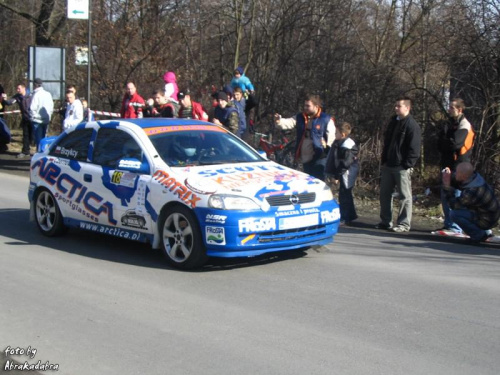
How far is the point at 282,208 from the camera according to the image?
7832mm

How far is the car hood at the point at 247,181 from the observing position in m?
7.76

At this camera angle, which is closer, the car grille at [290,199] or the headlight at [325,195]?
the car grille at [290,199]

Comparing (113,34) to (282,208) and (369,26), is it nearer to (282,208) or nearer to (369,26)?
(369,26)

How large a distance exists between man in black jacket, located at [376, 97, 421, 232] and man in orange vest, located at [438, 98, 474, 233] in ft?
1.33

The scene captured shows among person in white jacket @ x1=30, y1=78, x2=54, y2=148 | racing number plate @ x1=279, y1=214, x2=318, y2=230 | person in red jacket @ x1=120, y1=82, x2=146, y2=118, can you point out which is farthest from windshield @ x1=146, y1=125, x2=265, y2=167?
person in white jacket @ x1=30, y1=78, x2=54, y2=148

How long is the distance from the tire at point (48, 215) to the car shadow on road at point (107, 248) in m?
0.12

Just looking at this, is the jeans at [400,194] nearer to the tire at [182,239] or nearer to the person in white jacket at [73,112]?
the tire at [182,239]

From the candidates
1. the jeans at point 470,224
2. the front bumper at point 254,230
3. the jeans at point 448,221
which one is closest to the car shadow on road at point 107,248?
the front bumper at point 254,230

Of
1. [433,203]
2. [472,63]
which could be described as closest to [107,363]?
[433,203]

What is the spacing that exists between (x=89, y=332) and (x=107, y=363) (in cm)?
74

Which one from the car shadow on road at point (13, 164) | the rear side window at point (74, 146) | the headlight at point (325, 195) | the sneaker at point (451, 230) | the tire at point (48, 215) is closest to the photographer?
the headlight at point (325, 195)

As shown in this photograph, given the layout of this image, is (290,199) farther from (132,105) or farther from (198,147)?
(132,105)

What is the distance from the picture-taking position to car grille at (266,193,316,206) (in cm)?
781

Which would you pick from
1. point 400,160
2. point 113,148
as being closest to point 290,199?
point 113,148
